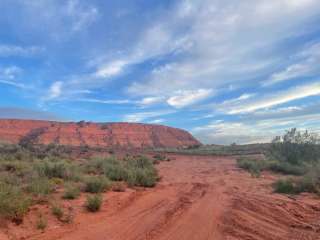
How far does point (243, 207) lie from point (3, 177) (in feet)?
29.7

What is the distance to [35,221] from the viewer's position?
909cm

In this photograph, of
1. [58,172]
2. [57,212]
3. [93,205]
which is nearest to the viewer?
[57,212]

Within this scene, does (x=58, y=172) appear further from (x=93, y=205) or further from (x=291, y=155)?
(x=291, y=155)

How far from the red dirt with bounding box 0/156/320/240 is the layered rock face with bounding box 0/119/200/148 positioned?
72576 millimetres

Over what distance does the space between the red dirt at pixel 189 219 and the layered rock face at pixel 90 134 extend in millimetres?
72576

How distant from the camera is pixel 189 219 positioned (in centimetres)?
971

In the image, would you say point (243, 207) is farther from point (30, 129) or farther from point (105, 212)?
point (30, 129)

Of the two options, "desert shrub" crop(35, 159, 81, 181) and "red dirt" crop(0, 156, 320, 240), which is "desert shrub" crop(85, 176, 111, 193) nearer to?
"red dirt" crop(0, 156, 320, 240)

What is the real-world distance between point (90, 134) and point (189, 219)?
94.1 metres

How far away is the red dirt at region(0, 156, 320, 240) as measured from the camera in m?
8.23

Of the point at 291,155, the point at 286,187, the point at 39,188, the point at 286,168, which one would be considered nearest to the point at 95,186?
the point at 39,188

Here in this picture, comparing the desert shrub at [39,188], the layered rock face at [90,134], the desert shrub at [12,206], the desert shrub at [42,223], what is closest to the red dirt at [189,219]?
the desert shrub at [42,223]

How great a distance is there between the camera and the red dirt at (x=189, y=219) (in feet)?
27.0

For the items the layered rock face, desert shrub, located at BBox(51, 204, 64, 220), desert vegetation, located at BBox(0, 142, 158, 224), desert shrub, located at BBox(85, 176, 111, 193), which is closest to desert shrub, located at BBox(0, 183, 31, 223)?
desert vegetation, located at BBox(0, 142, 158, 224)
